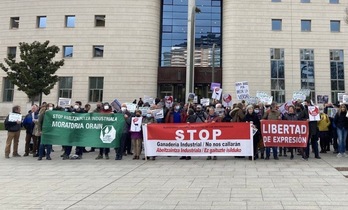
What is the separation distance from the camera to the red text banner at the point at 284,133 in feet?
38.5

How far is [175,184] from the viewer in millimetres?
7824

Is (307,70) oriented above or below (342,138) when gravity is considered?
above

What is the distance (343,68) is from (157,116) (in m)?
35.7

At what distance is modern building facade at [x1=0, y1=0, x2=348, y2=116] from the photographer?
3956 centimetres

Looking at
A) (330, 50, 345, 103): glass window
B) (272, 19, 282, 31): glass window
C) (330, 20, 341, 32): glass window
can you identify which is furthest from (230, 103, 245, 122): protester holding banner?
(330, 20, 341, 32): glass window

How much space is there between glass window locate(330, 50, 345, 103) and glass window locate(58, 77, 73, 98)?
34.2 meters

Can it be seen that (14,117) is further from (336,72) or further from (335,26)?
(335,26)

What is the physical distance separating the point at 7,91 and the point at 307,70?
132 ft

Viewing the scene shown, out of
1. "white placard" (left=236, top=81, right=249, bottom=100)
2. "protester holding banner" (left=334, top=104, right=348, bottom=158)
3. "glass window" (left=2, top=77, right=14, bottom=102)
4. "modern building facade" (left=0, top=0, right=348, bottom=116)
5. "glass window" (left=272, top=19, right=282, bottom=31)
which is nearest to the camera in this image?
"protester holding banner" (left=334, top=104, right=348, bottom=158)

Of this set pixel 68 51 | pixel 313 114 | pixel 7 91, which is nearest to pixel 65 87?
pixel 68 51

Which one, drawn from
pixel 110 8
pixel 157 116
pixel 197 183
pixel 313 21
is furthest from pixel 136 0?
pixel 197 183

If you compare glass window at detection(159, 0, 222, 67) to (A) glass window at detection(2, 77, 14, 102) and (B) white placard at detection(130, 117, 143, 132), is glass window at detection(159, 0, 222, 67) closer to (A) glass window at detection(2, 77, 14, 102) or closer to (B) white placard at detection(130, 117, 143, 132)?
(A) glass window at detection(2, 77, 14, 102)

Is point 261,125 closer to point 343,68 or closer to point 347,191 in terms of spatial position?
point 347,191

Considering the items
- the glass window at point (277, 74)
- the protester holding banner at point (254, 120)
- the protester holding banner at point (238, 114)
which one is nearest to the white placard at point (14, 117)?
the protester holding banner at point (238, 114)
